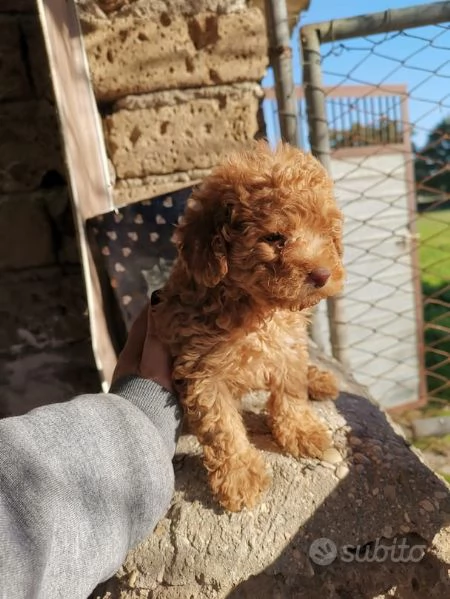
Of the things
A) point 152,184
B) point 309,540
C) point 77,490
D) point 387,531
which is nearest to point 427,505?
point 387,531

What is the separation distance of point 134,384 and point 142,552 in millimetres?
553

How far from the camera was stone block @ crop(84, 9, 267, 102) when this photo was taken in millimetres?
2293

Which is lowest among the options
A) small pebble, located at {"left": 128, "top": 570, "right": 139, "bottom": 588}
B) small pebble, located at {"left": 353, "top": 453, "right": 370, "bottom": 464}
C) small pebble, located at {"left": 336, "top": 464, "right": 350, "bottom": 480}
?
small pebble, located at {"left": 128, "top": 570, "right": 139, "bottom": 588}

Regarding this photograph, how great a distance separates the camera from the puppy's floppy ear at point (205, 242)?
1.42m

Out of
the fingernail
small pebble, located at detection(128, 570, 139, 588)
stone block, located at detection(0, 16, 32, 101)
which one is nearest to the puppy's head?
the fingernail

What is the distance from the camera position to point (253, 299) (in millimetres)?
1527

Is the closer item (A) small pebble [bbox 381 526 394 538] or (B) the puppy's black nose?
(B) the puppy's black nose

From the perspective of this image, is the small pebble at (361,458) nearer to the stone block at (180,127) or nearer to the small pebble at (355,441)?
the small pebble at (355,441)

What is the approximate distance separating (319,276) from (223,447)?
68 cm

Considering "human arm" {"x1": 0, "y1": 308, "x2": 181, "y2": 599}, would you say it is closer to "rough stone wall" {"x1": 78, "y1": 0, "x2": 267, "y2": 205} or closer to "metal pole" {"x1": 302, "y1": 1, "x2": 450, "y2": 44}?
"rough stone wall" {"x1": 78, "y1": 0, "x2": 267, "y2": 205}

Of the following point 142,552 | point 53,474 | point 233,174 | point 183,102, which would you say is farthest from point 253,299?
point 183,102

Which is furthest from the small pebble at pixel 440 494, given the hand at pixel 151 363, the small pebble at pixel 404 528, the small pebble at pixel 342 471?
the hand at pixel 151 363

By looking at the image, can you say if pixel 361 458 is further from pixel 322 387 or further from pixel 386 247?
pixel 386 247

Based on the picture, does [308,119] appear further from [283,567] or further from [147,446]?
[283,567]
